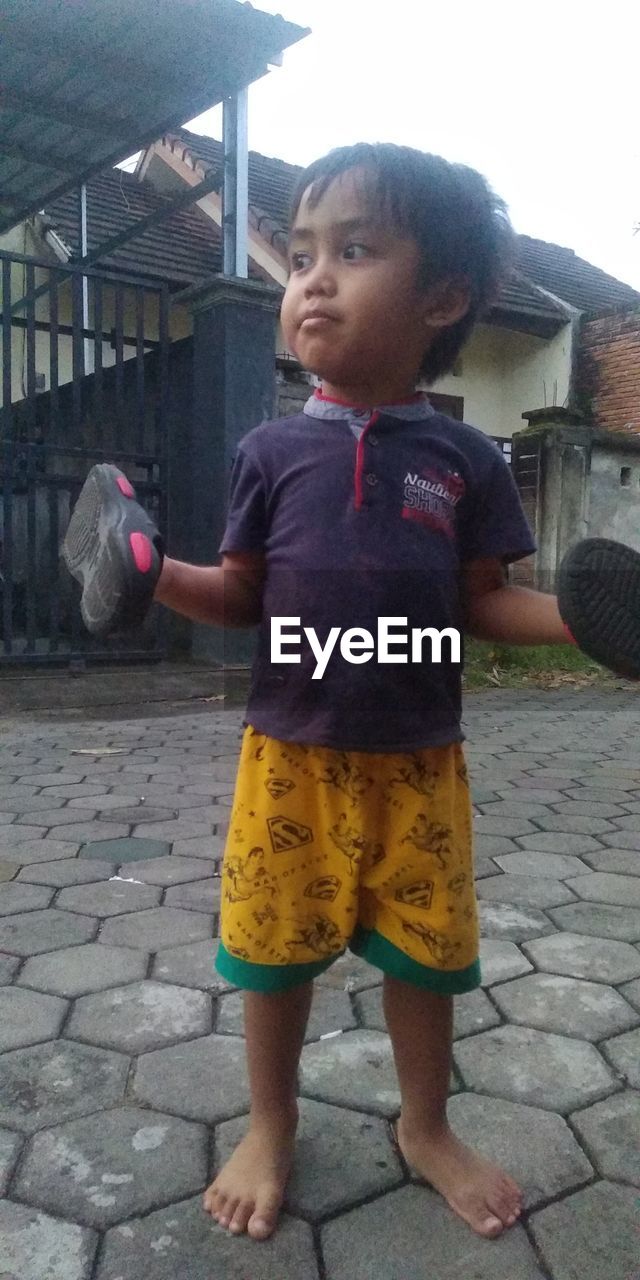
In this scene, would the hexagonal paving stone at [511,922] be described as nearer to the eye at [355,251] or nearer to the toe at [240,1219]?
the toe at [240,1219]

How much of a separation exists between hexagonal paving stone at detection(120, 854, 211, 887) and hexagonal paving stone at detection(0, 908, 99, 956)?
310mm

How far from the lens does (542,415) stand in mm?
8523

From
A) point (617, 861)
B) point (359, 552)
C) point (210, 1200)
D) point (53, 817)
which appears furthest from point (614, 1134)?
point (53, 817)

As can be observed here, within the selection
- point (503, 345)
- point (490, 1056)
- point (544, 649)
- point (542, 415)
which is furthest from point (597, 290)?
point (490, 1056)

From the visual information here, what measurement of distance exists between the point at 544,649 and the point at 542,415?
2263 millimetres

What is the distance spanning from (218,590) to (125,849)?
5.67 ft

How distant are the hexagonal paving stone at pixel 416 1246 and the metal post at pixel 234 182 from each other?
5.22 metres

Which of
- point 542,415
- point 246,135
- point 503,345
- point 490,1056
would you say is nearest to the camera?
point 490,1056

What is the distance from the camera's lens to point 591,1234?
4.23 ft

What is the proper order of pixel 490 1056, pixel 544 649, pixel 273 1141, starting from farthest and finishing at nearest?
1. pixel 544 649
2. pixel 490 1056
3. pixel 273 1141

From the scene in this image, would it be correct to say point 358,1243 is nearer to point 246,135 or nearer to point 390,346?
point 390,346

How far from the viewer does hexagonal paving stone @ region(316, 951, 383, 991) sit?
6.59 feet

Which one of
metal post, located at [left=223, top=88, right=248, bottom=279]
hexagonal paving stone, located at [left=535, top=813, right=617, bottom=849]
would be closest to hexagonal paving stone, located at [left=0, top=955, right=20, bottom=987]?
hexagonal paving stone, located at [left=535, top=813, right=617, bottom=849]

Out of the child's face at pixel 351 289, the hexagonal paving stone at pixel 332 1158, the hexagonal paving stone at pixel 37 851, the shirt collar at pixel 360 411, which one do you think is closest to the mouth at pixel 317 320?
the child's face at pixel 351 289
